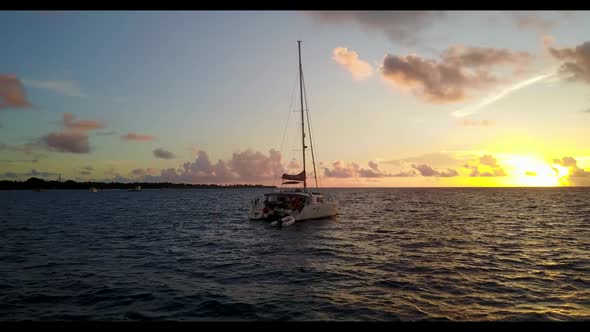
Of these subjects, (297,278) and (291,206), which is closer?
(297,278)

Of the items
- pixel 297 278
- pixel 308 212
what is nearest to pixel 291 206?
pixel 308 212

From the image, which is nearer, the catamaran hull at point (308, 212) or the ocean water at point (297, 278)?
the ocean water at point (297, 278)

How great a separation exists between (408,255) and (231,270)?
1017 centimetres

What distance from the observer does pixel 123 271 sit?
703 inches

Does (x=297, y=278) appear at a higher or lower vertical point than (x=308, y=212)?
lower

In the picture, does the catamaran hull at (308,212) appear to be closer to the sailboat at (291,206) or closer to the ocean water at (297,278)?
the sailboat at (291,206)

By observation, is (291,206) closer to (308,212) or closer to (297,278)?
(308,212)

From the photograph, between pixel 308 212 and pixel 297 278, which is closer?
pixel 297 278

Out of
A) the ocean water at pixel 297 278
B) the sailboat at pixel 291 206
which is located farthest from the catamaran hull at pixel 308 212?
the ocean water at pixel 297 278

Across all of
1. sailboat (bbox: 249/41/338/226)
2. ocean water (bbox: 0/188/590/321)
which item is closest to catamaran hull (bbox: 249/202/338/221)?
sailboat (bbox: 249/41/338/226)

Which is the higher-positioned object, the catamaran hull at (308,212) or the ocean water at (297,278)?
the catamaran hull at (308,212)
